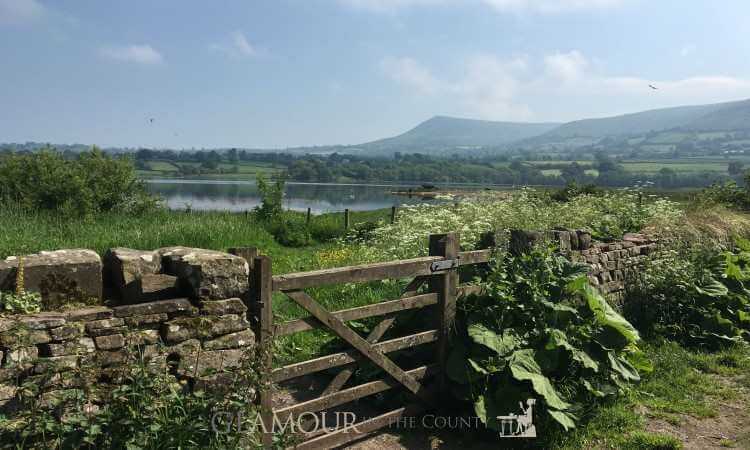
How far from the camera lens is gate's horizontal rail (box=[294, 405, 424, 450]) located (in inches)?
184

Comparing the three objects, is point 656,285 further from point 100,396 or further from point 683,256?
point 100,396

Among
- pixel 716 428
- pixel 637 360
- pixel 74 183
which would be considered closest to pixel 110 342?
pixel 716 428

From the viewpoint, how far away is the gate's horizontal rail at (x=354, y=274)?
4418mm

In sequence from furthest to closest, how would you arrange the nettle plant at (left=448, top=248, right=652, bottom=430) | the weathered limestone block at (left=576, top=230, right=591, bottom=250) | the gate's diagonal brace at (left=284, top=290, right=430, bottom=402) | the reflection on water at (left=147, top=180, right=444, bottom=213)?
the reflection on water at (left=147, top=180, right=444, bottom=213)
the weathered limestone block at (left=576, top=230, right=591, bottom=250)
the nettle plant at (left=448, top=248, right=652, bottom=430)
the gate's diagonal brace at (left=284, top=290, right=430, bottom=402)

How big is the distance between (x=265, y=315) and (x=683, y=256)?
7.77 m

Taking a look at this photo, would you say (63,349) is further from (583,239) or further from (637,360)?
(583,239)

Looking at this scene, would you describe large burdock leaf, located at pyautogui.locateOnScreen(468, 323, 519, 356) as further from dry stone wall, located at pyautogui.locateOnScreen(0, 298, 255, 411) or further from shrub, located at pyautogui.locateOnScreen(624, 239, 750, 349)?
shrub, located at pyautogui.locateOnScreen(624, 239, 750, 349)

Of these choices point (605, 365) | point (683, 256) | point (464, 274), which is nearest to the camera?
point (605, 365)

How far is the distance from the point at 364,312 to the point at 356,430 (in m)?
1.09

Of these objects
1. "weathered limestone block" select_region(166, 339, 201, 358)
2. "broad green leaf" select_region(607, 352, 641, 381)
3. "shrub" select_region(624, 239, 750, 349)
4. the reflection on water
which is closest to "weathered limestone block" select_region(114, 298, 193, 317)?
"weathered limestone block" select_region(166, 339, 201, 358)

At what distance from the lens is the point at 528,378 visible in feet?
16.3

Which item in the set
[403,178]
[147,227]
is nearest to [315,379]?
[147,227]

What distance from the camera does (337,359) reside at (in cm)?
485

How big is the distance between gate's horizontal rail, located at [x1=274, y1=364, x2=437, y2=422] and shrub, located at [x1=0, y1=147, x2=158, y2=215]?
1408cm
